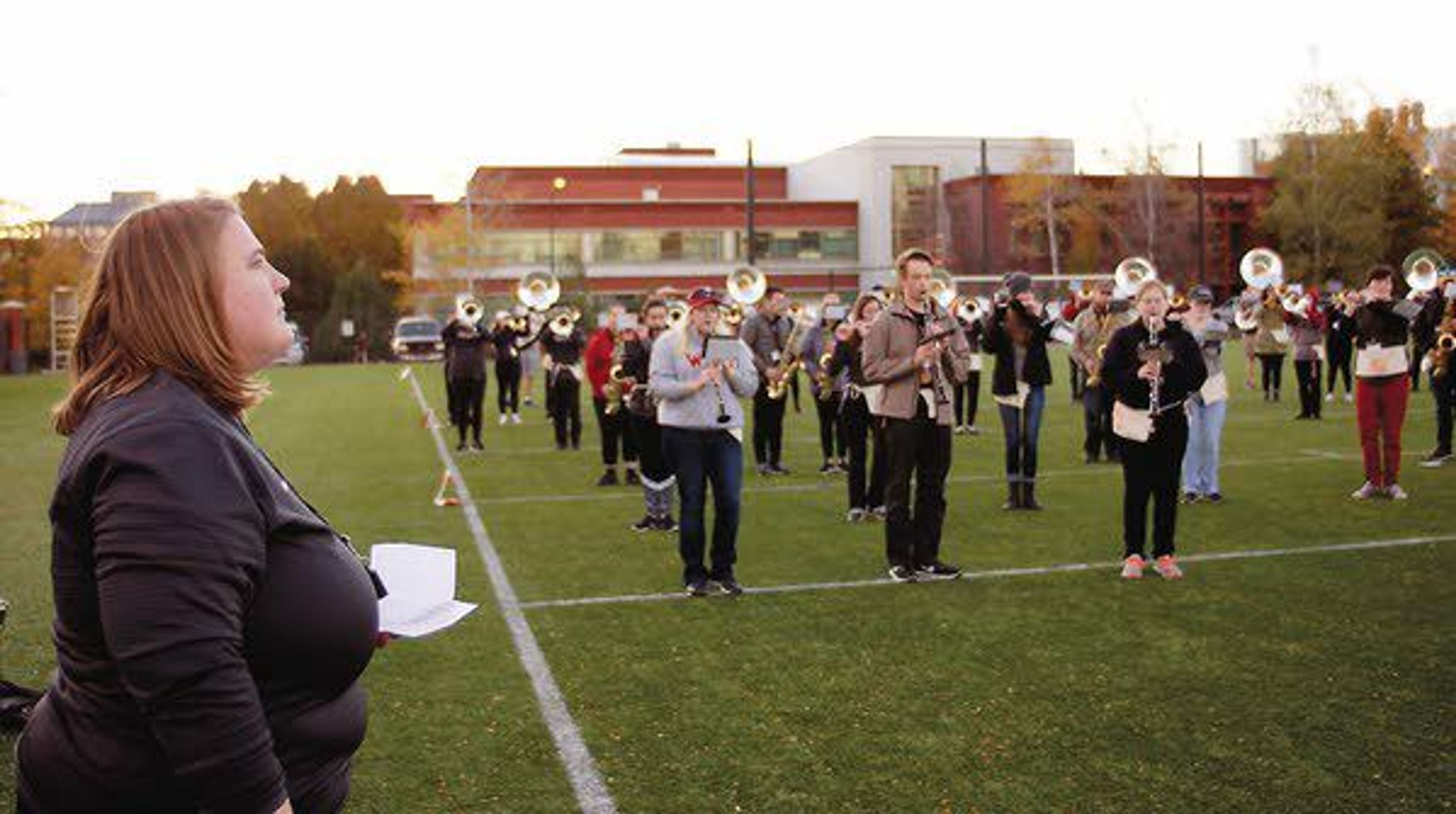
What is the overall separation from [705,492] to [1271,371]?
61.0 feet

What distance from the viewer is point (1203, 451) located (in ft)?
40.8

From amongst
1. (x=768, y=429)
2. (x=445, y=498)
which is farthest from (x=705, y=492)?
(x=768, y=429)

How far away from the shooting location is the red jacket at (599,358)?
1534 cm

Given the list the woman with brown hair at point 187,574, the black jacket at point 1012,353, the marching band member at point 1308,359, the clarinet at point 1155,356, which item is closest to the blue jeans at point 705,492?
the clarinet at point 1155,356

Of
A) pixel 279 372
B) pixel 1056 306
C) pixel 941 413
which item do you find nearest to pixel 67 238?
pixel 279 372

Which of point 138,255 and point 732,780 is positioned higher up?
point 138,255

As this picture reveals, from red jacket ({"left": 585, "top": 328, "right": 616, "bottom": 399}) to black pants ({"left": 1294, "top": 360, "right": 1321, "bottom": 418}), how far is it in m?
11.7

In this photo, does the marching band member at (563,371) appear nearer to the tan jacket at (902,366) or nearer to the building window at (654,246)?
the tan jacket at (902,366)

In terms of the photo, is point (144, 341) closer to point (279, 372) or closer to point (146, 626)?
point (146, 626)

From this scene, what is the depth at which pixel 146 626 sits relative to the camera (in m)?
1.81

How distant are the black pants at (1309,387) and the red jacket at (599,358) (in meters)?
11.7

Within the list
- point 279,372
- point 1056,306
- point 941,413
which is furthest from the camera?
point 279,372

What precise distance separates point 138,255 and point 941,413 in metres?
7.46

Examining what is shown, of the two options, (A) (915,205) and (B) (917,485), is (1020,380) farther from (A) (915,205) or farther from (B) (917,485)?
(A) (915,205)
